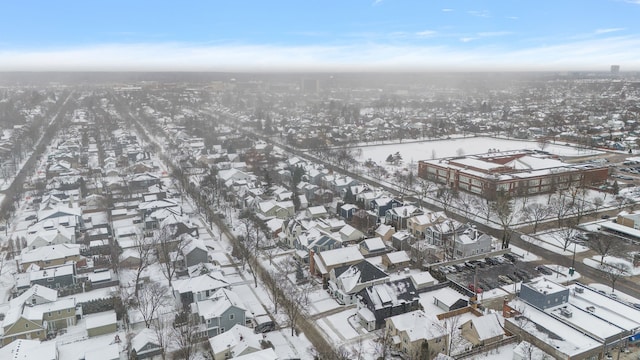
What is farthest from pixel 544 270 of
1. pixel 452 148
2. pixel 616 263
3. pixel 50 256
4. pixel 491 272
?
pixel 452 148

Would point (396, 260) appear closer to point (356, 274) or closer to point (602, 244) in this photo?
point (356, 274)

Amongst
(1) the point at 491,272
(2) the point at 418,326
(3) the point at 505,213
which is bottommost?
(1) the point at 491,272

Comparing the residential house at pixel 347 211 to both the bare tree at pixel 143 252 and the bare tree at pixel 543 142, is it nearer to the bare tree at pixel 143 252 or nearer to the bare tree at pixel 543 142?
the bare tree at pixel 143 252

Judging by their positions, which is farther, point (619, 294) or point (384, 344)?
point (619, 294)

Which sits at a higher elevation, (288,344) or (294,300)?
(294,300)

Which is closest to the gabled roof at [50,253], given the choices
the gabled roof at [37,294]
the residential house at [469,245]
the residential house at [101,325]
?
the gabled roof at [37,294]

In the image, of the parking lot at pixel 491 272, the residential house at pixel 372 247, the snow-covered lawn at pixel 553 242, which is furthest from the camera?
the snow-covered lawn at pixel 553 242
